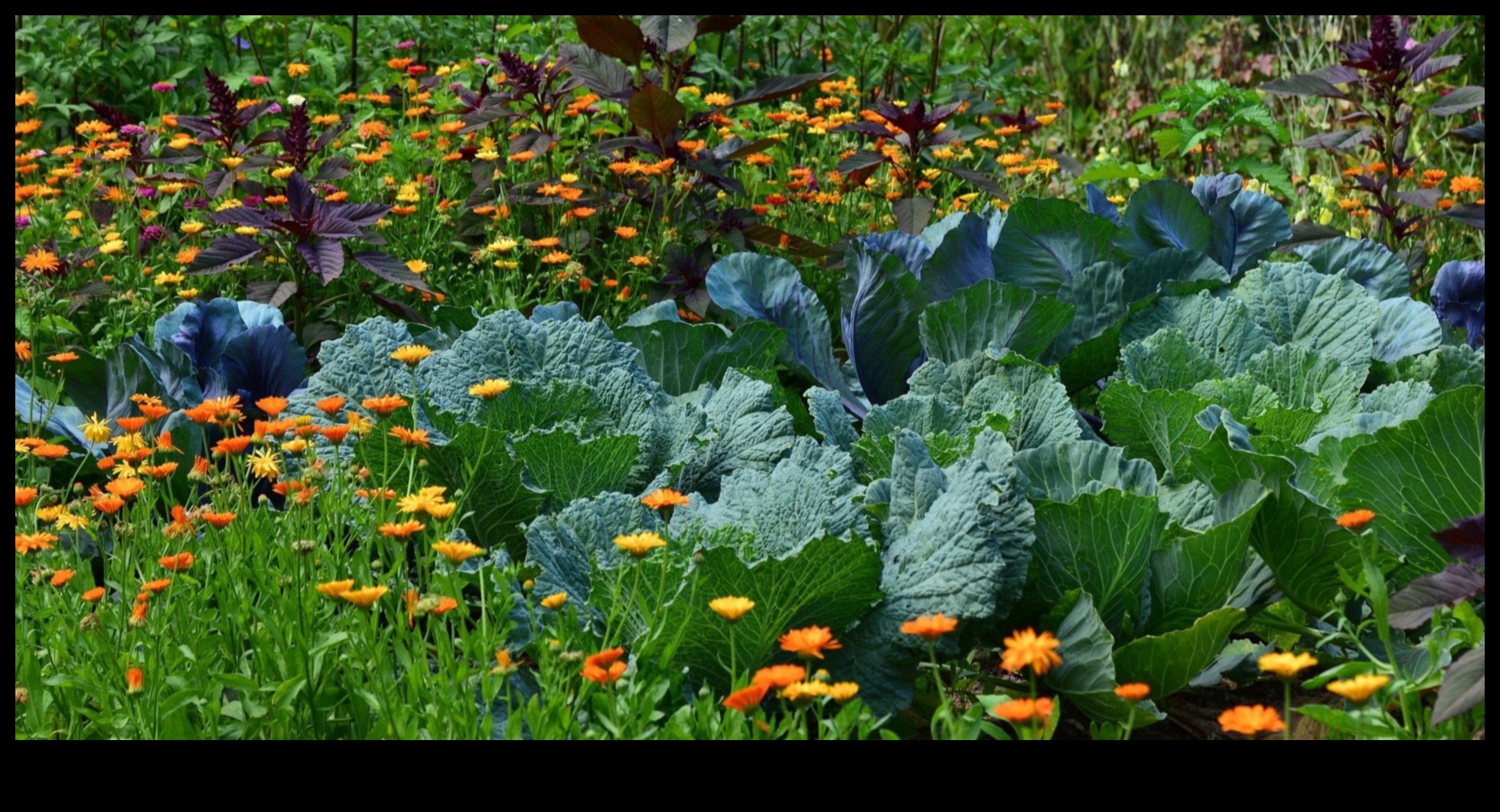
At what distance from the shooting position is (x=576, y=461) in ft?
6.51

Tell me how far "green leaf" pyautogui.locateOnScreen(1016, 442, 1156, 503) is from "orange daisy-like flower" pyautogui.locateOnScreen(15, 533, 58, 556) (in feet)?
4.33

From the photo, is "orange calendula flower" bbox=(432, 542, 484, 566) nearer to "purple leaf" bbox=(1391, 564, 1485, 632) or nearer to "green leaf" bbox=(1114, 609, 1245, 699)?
"green leaf" bbox=(1114, 609, 1245, 699)

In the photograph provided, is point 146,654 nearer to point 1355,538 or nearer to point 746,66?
point 1355,538

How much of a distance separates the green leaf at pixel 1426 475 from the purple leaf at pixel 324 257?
6.69 feet

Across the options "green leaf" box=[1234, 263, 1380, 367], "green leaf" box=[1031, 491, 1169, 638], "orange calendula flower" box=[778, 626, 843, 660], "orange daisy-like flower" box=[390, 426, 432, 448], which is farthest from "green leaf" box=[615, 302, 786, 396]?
"orange calendula flower" box=[778, 626, 843, 660]

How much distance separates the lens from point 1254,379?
84.4 inches

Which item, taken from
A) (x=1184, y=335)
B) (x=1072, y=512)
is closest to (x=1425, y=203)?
(x=1184, y=335)

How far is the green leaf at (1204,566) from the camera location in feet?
5.52

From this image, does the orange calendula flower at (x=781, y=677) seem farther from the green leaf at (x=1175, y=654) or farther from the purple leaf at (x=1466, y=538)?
the purple leaf at (x=1466, y=538)

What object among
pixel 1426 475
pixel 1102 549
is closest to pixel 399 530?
pixel 1102 549

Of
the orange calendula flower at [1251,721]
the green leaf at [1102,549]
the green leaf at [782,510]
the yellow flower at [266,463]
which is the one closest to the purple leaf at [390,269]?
the yellow flower at [266,463]

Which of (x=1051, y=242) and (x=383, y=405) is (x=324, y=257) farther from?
(x=1051, y=242)

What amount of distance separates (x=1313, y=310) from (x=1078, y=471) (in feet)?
2.66
